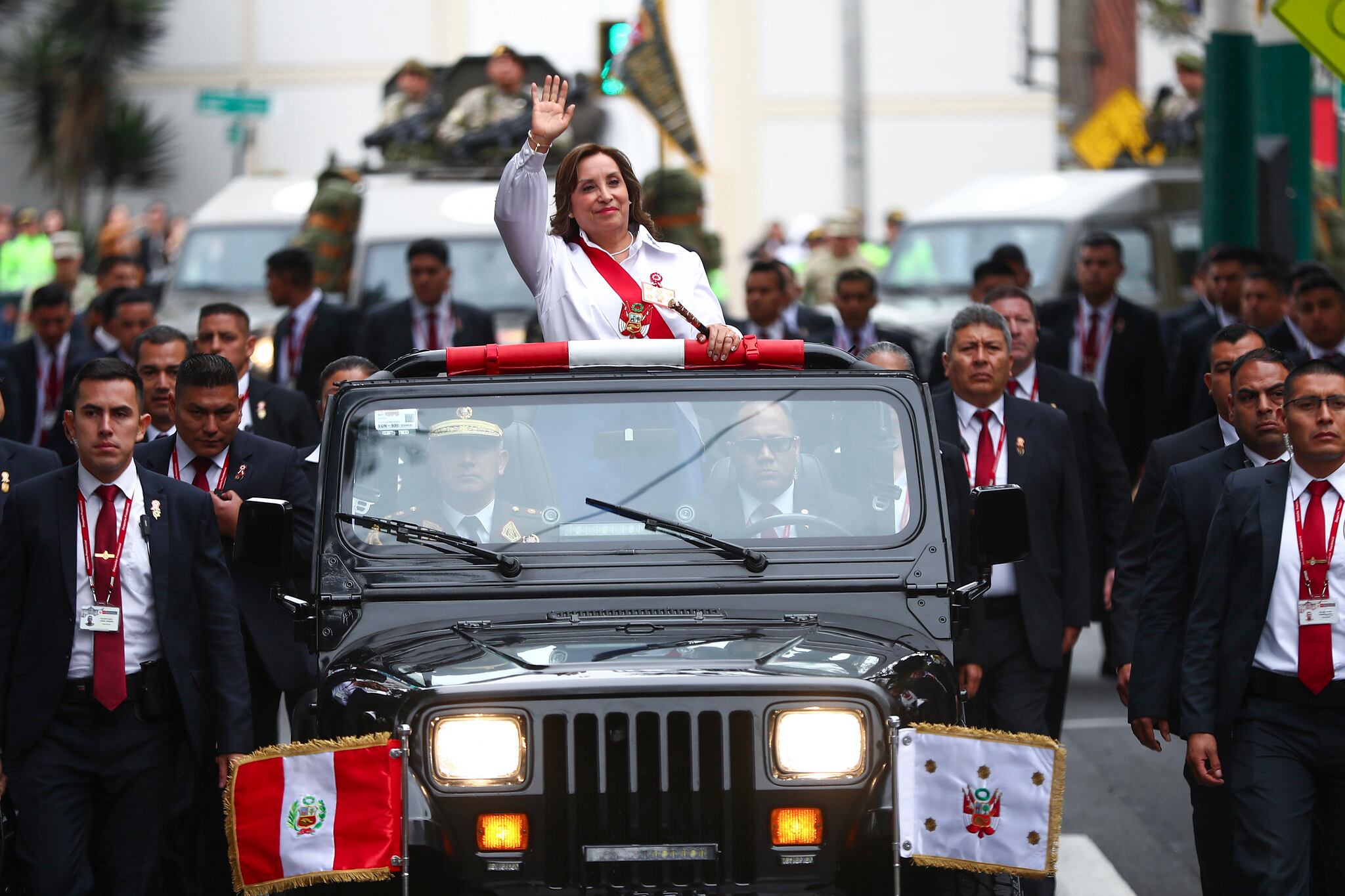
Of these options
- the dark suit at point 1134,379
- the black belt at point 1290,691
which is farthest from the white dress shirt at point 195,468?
the dark suit at point 1134,379

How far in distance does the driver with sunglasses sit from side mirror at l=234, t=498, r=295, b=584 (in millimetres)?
1090

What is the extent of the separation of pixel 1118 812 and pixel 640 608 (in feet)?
14.6

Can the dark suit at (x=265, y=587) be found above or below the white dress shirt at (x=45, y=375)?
below

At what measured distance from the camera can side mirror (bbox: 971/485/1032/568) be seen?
18.6 feet

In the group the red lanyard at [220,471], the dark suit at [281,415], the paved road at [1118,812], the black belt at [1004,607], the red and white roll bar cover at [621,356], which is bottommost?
the paved road at [1118,812]

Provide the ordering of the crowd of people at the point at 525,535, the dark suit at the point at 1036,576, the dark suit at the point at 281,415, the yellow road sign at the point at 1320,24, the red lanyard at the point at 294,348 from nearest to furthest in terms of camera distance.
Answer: the crowd of people at the point at 525,535, the dark suit at the point at 1036,576, the yellow road sign at the point at 1320,24, the dark suit at the point at 281,415, the red lanyard at the point at 294,348

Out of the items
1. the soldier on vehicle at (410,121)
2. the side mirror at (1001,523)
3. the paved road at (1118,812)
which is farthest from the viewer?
the soldier on vehicle at (410,121)

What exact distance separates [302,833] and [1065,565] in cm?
374

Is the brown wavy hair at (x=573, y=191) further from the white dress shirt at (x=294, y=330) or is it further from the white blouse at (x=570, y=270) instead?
the white dress shirt at (x=294, y=330)

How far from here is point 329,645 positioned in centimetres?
547

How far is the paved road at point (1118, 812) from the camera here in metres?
8.06

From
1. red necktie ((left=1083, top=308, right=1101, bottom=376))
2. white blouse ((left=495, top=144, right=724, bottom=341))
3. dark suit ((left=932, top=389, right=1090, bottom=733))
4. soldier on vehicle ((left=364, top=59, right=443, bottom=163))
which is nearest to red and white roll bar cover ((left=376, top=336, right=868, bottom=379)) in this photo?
white blouse ((left=495, top=144, right=724, bottom=341))

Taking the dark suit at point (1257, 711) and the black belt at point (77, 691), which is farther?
the black belt at point (77, 691)

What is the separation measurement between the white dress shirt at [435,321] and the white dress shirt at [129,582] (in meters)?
6.71
